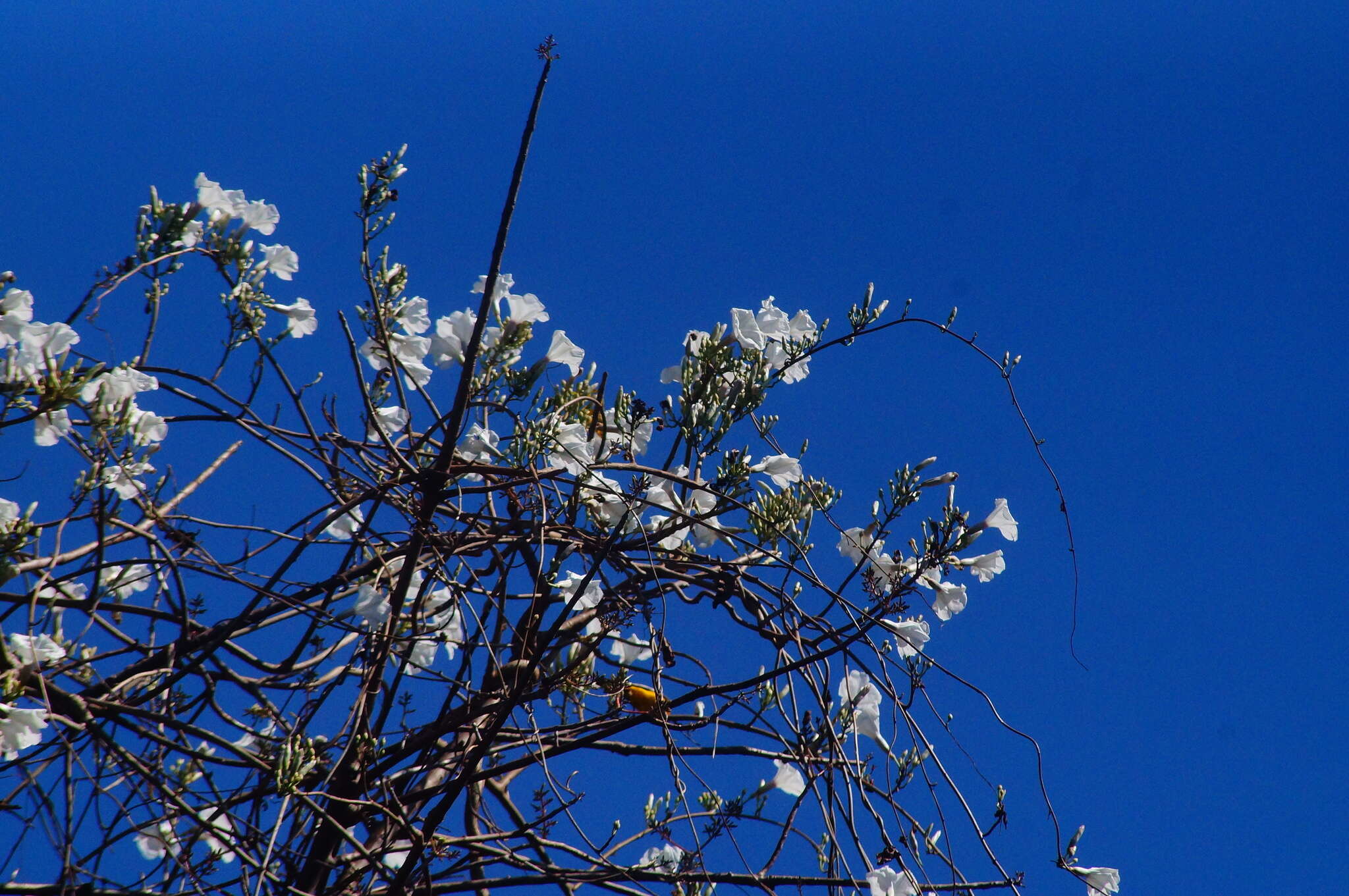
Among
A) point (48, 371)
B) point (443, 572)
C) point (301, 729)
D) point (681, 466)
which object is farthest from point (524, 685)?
point (48, 371)

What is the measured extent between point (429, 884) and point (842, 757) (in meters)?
0.89

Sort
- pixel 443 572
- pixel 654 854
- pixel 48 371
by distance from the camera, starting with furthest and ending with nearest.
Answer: pixel 654 854 → pixel 443 572 → pixel 48 371

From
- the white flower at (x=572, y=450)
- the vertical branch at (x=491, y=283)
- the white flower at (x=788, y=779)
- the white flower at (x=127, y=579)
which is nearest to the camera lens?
the vertical branch at (x=491, y=283)

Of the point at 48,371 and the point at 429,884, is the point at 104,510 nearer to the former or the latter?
the point at 48,371

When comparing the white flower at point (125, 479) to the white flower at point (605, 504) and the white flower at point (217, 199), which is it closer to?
the white flower at point (217, 199)

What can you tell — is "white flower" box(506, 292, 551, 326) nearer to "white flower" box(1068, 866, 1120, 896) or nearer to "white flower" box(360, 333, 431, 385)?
"white flower" box(360, 333, 431, 385)

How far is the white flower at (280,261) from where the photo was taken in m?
2.62

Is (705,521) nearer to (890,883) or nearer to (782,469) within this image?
(782,469)

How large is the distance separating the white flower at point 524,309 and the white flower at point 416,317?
0.87 ft

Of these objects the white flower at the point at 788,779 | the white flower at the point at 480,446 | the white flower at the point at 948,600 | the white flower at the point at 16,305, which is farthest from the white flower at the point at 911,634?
the white flower at the point at 16,305

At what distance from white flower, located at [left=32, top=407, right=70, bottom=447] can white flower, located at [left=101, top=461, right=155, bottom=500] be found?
120mm

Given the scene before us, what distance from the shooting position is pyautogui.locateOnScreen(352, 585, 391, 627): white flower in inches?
91.4

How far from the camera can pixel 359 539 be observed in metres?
2.41

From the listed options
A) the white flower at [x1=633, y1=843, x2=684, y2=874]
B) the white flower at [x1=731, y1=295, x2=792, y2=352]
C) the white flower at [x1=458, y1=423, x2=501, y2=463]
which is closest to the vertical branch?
the white flower at [x1=458, y1=423, x2=501, y2=463]
